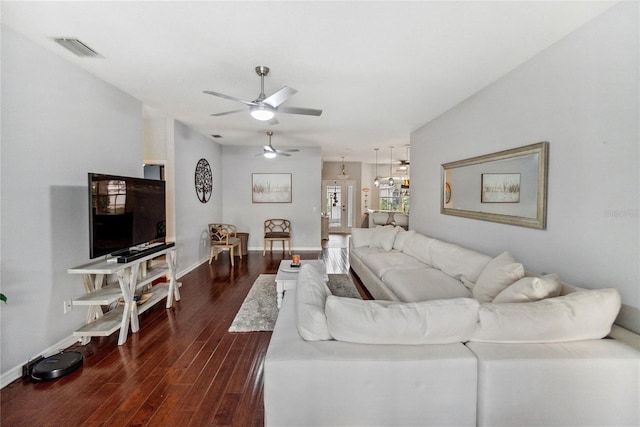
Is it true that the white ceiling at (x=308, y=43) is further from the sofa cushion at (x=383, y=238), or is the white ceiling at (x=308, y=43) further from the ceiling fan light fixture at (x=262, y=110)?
the sofa cushion at (x=383, y=238)

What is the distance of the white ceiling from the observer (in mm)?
1931

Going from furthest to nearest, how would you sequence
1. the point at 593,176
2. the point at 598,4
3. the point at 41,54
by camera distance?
the point at 41,54 → the point at 593,176 → the point at 598,4

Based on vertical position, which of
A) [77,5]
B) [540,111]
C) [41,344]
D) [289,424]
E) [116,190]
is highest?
[77,5]

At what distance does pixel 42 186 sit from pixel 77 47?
1241 mm

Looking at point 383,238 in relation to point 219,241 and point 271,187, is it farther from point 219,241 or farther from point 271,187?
point 271,187

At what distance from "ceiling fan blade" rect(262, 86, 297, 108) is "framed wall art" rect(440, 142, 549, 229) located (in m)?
2.31

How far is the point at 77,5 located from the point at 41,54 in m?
0.91

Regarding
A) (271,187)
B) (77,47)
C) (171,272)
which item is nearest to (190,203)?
(171,272)

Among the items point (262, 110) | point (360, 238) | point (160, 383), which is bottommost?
point (160, 383)

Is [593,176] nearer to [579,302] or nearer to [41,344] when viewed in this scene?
[579,302]

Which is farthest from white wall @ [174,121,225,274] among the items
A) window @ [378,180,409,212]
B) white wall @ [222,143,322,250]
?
window @ [378,180,409,212]

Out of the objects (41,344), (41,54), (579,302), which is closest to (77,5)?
(41,54)

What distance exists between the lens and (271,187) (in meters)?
7.43

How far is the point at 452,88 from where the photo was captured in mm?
3348
